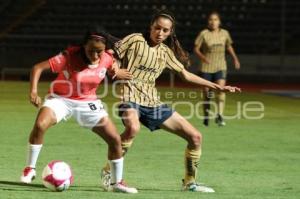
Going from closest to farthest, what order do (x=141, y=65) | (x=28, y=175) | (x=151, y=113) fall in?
(x=28, y=175)
(x=151, y=113)
(x=141, y=65)

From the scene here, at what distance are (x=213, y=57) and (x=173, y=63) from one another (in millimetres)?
7728

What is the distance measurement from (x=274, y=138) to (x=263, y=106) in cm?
726

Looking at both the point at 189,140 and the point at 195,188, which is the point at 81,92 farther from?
the point at 195,188

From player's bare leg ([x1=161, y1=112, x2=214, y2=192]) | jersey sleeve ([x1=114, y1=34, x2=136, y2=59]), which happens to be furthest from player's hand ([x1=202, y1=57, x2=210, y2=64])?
player's bare leg ([x1=161, y1=112, x2=214, y2=192])

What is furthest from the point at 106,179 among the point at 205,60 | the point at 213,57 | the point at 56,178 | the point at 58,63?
the point at 213,57

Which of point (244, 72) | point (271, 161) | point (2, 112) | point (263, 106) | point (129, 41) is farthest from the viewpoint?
point (244, 72)

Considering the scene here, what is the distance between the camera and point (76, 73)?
25.7 ft

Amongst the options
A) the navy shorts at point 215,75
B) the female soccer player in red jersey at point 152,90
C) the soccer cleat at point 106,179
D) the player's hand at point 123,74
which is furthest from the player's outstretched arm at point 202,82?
the navy shorts at point 215,75

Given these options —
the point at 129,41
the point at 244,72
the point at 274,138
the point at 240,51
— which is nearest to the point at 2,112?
the point at 274,138

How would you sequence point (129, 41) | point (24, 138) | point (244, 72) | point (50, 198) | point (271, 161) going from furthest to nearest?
point (244, 72) → point (24, 138) → point (271, 161) → point (129, 41) → point (50, 198)

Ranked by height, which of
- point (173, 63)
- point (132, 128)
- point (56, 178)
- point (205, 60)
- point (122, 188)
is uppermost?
point (173, 63)

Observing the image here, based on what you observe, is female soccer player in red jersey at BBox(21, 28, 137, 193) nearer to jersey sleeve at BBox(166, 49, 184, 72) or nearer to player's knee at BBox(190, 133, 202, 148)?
jersey sleeve at BBox(166, 49, 184, 72)

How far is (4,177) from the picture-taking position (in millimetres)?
8852

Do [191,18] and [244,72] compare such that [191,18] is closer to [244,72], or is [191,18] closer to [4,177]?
[244,72]
